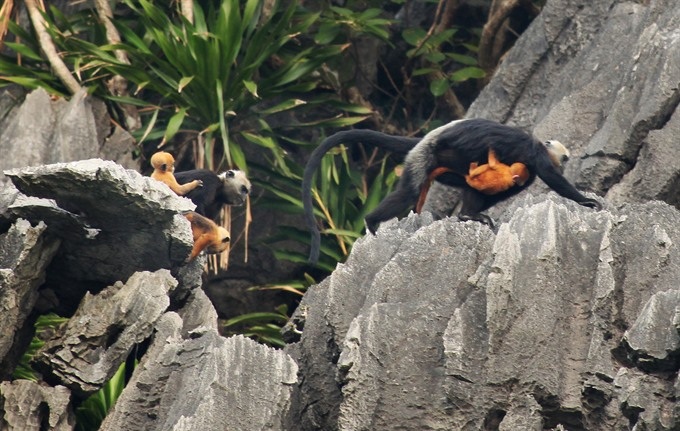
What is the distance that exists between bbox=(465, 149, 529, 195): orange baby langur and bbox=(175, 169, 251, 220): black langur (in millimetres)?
1861

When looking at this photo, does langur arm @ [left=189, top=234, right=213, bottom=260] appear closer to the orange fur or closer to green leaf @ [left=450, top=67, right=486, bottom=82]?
the orange fur

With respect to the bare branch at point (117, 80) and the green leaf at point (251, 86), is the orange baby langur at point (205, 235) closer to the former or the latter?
the green leaf at point (251, 86)

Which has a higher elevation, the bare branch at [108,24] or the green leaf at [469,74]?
the green leaf at [469,74]

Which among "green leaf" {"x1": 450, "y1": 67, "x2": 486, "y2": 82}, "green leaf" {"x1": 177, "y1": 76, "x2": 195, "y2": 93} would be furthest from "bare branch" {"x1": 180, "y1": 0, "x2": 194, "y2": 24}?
"green leaf" {"x1": 450, "y1": 67, "x2": 486, "y2": 82}

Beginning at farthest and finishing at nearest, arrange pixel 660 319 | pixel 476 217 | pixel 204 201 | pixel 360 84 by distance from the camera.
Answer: pixel 360 84, pixel 204 201, pixel 476 217, pixel 660 319

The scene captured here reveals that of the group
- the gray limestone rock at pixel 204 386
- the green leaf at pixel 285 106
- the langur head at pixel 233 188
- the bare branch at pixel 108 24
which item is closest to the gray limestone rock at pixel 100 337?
the gray limestone rock at pixel 204 386

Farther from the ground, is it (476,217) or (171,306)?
(476,217)

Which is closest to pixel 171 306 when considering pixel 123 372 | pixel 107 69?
pixel 123 372

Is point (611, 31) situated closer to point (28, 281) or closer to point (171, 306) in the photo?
point (171, 306)

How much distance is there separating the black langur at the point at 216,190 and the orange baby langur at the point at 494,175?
6.11 ft

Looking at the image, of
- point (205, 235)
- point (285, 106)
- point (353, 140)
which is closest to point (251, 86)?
point (285, 106)

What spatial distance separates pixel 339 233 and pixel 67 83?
9.20 feet

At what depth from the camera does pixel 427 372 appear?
7.00m

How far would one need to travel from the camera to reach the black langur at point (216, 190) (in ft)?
32.6
